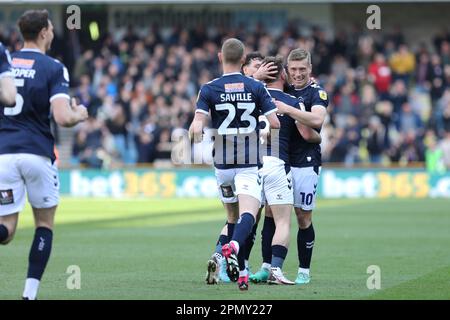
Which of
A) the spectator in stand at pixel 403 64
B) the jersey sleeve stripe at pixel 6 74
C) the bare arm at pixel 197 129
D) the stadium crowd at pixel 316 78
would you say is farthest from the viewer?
the spectator in stand at pixel 403 64

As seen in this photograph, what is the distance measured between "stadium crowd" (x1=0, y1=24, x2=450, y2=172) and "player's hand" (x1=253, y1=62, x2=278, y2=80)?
20.0 m

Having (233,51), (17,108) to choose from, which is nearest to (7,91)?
(17,108)

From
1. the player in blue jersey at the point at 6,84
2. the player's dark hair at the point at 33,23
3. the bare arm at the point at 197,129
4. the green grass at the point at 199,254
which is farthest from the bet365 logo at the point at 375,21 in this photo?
the player in blue jersey at the point at 6,84

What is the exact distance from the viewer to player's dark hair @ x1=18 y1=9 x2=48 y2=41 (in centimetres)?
867

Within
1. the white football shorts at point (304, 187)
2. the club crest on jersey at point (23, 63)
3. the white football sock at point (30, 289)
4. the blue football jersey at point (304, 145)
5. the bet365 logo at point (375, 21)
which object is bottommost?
the white football sock at point (30, 289)

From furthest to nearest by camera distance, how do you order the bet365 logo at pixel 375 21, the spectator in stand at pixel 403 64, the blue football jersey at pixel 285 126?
the spectator in stand at pixel 403 64 < the bet365 logo at pixel 375 21 < the blue football jersey at pixel 285 126

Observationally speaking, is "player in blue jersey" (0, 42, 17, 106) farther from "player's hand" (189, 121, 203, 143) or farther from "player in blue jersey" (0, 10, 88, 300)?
"player's hand" (189, 121, 203, 143)

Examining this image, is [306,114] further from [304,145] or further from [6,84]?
[6,84]

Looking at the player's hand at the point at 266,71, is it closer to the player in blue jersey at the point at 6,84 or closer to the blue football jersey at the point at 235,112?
the blue football jersey at the point at 235,112

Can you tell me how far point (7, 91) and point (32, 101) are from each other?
47cm

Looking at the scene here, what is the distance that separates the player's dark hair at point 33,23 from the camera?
28.5 ft

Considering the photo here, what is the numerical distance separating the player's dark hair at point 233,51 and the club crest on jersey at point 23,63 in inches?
86.9
